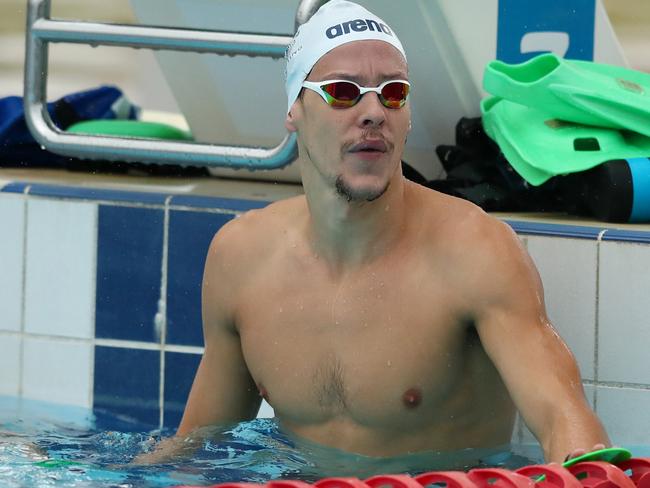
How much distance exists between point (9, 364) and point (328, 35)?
A: 5.61ft

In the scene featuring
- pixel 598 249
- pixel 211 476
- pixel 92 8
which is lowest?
pixel 211 476

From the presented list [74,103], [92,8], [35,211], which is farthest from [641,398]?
[92,8]

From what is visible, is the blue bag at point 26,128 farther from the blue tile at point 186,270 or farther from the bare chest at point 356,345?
the bare chest at point 356,345

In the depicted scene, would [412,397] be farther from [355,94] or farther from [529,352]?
[355,94]

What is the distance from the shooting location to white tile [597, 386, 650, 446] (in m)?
3.63

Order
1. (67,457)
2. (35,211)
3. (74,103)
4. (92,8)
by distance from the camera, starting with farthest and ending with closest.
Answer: (92,8)
(74,103)
(35,211)
(67,457)

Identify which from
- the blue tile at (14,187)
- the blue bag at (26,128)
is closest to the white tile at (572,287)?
the blue tile at (14,187)

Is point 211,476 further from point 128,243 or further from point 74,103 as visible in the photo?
point 74,103

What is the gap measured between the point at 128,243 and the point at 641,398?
1.54 m

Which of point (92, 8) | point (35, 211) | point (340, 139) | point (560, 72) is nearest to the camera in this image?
point (340, 139)

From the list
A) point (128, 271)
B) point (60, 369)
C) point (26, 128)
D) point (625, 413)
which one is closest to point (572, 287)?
point (625, 413)

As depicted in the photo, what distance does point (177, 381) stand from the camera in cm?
414

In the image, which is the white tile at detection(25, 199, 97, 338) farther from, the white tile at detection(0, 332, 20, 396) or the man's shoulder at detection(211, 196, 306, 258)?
the man's shoulder at detection(211, 196, 306, 258)

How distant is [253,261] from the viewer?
11.2 feet
